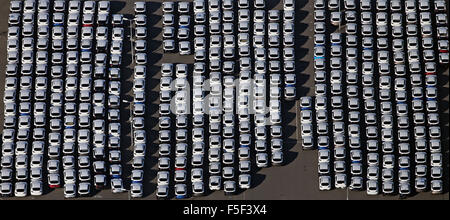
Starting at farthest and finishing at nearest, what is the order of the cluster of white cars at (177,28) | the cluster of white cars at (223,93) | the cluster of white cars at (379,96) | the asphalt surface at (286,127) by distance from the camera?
1. the cluster of white cars at (177,28)
2. the asphalt surface at (286,127)
3. the cluster of white cars at (223,93)
4. the cluster of white cars at (379,96)

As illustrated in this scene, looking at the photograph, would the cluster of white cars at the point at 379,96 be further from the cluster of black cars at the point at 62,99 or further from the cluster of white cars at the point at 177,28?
the cluster of black cars at the point at 62,99

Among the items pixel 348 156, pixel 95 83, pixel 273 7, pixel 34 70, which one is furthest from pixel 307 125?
pixel 34 70

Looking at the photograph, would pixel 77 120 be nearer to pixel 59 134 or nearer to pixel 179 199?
pixel 59 134

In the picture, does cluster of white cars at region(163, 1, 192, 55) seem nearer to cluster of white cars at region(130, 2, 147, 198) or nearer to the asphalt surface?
the asphalt surface

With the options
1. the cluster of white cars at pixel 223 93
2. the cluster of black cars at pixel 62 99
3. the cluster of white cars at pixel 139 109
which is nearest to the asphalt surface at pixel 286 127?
the cluster of white cars at pixel 139 109

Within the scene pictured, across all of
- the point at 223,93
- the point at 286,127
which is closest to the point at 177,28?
the point at 223,93

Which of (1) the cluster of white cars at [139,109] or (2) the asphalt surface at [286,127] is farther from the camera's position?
(2) the asphalt surface at [286,127]

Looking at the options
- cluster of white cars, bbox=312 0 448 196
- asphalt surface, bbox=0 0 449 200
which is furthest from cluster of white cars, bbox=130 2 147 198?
cluster of white cars, bbox=312 0 448 196
